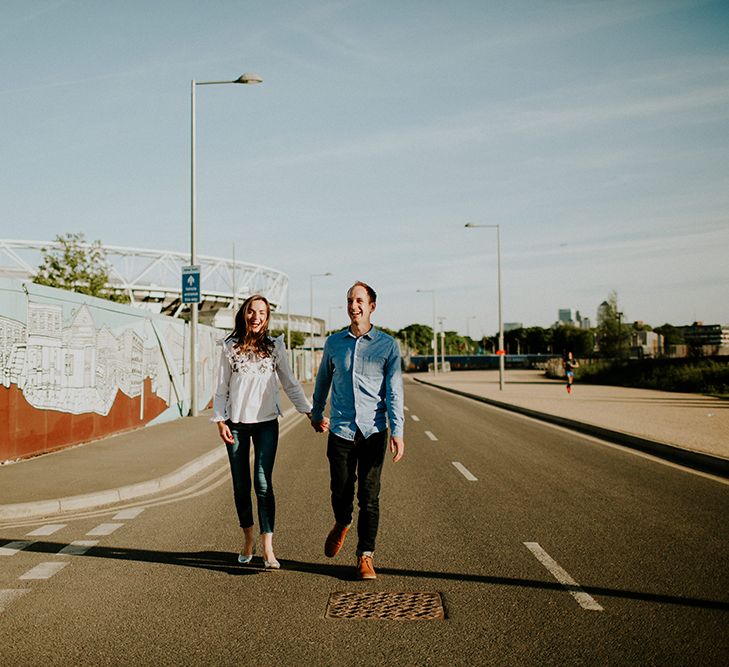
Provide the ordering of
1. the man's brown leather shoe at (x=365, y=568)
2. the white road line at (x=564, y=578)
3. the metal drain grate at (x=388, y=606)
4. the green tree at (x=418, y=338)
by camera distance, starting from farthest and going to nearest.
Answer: the green tree at (x=418, y=338) → the man's brown leather shoe at (x=365, y=568) → the white road line at (x=564, y=578) → the metal drain grate at (x=388, y=606)

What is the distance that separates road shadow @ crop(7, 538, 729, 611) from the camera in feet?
15.5

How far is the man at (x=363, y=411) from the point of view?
5.19 metres

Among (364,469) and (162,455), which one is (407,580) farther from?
(162,455)

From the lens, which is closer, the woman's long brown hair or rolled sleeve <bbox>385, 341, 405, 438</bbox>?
rolled sleeve <bbox>385, 341, 405, 438</bbox>

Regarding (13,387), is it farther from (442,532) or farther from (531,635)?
(531,635)

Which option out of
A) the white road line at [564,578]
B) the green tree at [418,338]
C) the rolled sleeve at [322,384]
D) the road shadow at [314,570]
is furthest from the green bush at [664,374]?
the green tree at [418,338]

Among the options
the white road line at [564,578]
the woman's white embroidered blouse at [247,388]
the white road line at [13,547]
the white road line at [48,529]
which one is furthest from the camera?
the white road line at [48,529]

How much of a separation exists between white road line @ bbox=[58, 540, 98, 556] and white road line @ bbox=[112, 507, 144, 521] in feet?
3.10

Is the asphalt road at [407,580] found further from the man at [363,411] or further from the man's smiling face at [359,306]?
the man's smiling face at [359,306]

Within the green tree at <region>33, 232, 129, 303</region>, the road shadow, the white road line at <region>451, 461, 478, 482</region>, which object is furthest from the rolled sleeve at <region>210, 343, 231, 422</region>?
the green tree at <region>33, 232, 129, 303</region>

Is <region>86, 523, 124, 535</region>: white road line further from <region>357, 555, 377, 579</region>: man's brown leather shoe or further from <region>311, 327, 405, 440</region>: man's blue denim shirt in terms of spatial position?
<region>311, 327, 405, 440</region>: man's blue denim shirt

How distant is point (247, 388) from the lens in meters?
5.52

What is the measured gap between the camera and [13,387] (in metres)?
10.5

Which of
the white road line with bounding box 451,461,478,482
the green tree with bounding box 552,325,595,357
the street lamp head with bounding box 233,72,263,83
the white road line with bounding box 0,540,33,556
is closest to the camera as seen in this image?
the white road line with bounding box 0,540,33,556
